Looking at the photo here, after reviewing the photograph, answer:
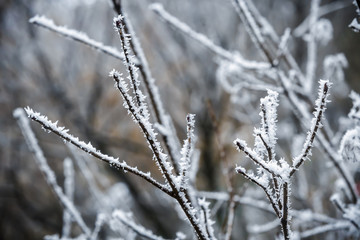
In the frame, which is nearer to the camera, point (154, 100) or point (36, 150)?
point (154, 100)

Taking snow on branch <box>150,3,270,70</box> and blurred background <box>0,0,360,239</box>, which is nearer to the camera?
snow on branch <box>150,3,270,70</box>

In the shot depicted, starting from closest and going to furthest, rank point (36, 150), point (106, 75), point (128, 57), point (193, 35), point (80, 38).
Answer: point (128, 57), point (80, 38), point (36, 150), point (193, 35), point (106, 75)

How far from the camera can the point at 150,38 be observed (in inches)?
162

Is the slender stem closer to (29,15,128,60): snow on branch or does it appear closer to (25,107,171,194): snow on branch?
(25,107,171,194): snow on branch

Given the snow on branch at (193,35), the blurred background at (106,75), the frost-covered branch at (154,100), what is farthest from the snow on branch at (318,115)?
the blurred background at (106,75)

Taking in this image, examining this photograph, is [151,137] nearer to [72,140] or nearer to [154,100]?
[72,140]

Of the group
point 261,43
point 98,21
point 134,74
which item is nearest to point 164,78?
point 98,21

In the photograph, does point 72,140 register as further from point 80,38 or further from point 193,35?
point 193,35

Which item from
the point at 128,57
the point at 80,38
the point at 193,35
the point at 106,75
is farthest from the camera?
the point at 106,75

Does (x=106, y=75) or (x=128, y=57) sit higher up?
(x=106, y=75)

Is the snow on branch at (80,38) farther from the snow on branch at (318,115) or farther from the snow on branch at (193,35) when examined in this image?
the snow on branch at (318,115)

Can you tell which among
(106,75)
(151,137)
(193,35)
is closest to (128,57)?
(151,137)

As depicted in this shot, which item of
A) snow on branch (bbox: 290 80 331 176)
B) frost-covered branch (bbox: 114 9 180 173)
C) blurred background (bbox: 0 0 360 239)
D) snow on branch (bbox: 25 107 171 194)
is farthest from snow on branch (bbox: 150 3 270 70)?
blurred background (bbox: 0 0 360 239)

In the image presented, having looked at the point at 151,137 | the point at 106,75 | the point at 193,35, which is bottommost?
the point at 151,137
